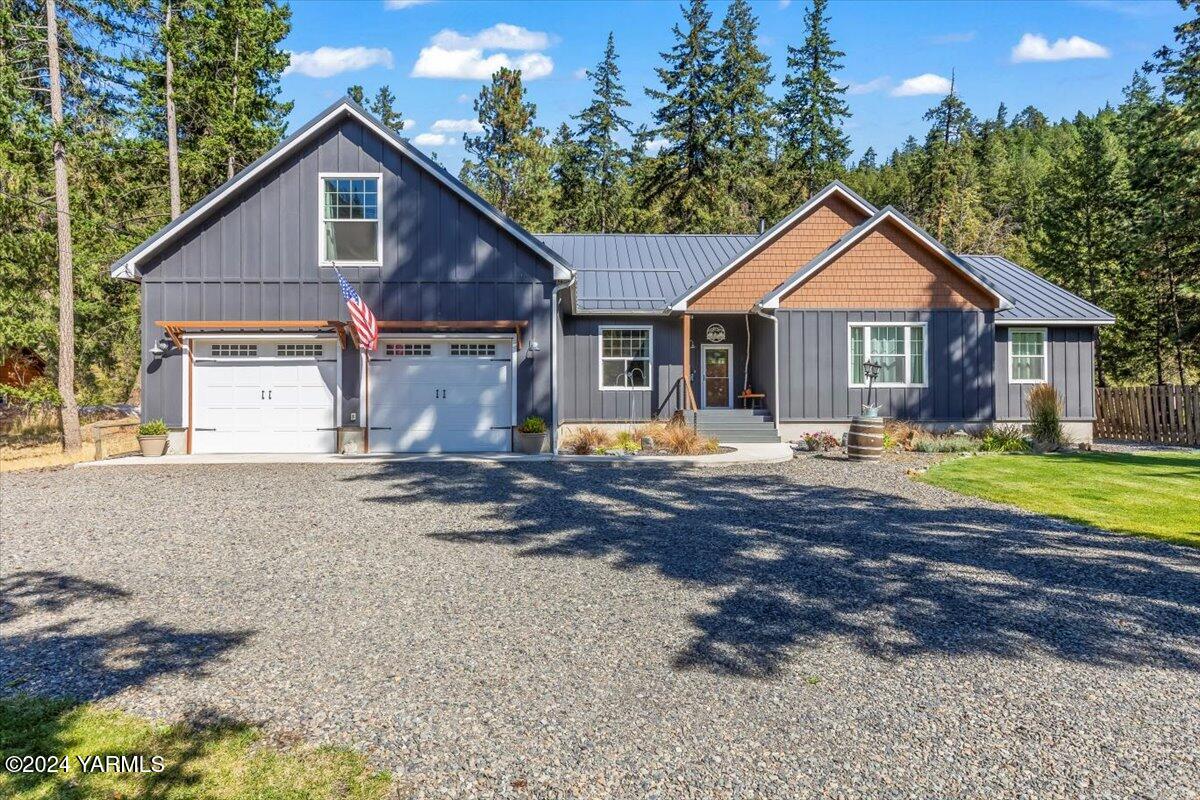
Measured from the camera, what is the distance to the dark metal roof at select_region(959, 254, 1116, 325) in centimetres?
1773

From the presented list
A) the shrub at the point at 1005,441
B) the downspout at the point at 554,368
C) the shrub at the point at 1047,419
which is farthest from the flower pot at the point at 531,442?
the shrub at the point at 1047,419

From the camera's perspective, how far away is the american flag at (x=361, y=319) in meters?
13.6

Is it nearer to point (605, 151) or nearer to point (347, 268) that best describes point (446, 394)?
point (347, 268)

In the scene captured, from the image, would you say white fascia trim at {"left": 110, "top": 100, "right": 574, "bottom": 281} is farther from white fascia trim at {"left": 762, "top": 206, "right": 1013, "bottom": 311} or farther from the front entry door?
the front entry door

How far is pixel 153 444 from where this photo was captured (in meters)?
14.4

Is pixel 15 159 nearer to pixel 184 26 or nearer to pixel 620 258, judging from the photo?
pixel 184 26

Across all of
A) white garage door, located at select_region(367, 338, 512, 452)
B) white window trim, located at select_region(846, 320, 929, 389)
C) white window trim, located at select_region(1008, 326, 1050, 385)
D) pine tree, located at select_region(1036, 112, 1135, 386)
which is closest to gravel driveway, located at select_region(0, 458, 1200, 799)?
white garage door, located at select_region(367, 338, 512, 452)

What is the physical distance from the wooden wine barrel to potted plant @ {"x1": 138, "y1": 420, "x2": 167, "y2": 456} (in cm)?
1400

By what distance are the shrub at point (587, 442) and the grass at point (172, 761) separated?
11691 millimetres

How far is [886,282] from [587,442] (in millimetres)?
8105

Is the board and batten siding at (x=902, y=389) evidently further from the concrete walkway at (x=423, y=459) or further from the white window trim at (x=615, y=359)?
the white window trim at (x=615, y=359)

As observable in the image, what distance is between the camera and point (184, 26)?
21625 millimetres

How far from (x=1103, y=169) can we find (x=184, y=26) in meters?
33.7

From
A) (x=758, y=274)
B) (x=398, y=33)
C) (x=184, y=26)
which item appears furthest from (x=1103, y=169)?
(x=184, y=26)
